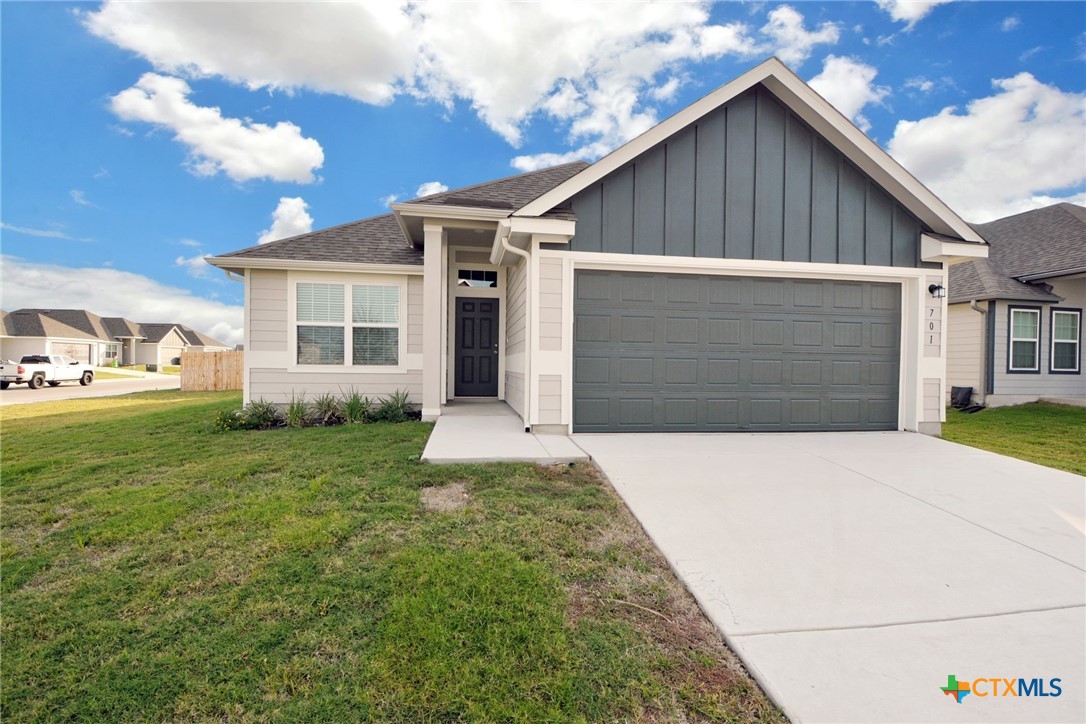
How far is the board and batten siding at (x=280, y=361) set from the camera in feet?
28.1

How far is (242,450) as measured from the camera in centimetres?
601

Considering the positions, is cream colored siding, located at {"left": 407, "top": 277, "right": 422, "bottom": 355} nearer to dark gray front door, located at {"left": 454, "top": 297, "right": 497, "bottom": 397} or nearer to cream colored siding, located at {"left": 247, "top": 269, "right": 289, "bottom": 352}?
dark gray front door, located at {"left": 454, "top": 297, "right": 497, "bottom": 397}

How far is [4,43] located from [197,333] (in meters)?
61.4

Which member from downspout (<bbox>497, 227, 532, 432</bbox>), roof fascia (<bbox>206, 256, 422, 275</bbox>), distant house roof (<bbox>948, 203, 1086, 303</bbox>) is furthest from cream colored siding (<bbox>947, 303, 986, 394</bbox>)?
roof fascia (<bbox>206, 256, 422, 275</bbox>)

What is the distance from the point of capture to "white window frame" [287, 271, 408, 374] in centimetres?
868

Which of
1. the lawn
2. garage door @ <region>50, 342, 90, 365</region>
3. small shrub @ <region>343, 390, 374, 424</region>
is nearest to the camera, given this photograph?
the lawn

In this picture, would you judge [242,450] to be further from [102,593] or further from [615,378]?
[615,378]

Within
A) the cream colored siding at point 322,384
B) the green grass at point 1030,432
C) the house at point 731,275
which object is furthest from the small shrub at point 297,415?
the green grass at point 1030,432

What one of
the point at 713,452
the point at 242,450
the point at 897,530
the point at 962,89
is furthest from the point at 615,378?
the point at 962,89

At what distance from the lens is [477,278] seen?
9.88 meters

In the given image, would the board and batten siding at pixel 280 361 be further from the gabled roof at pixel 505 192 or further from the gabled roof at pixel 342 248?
the gabled roof at pixel 505 192

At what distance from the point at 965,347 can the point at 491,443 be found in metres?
13.5

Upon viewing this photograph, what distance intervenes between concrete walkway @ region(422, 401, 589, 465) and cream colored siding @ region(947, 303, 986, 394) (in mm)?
12233

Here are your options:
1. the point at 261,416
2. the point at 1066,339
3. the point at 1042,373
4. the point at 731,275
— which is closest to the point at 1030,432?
the point at 1042,373
